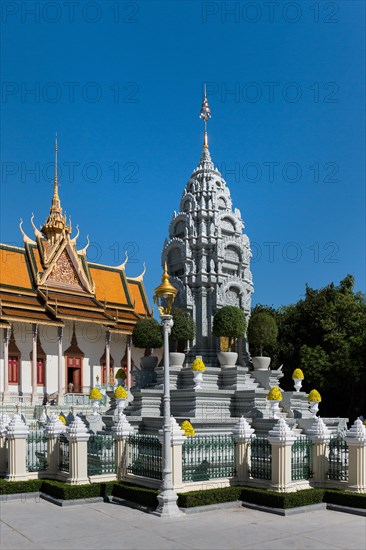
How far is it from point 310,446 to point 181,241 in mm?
→ 14408

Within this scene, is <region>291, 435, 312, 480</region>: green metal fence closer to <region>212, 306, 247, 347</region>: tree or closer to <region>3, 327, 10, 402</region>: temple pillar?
<region>212, 306, 247, 347</region>: tree

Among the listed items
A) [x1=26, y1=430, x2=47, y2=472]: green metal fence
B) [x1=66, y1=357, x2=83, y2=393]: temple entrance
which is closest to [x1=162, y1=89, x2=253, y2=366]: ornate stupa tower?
[x1=26, y1=430, x2=47, y2=472]: green metal fence

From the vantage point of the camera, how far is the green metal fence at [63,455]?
15210mm

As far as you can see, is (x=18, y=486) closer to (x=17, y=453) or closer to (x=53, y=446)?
(x=17, y=453)

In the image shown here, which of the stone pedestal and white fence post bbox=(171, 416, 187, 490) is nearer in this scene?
white fence post bbox=(171, 416, 187, 490)

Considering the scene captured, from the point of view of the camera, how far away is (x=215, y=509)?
41.2 feet

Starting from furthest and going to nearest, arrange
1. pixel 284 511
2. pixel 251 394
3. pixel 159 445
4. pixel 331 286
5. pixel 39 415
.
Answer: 1. pixel 331 286
2. pixel 39 415
3. pixel 251 394
4. pixel 159 445
5. pixel 284 511

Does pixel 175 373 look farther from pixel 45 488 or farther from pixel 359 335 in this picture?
pixel 359 335

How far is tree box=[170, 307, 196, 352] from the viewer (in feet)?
81.3

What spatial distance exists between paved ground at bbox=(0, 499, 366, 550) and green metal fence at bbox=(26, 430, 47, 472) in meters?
2.77

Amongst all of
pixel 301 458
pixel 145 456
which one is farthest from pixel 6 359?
pixel 301 458

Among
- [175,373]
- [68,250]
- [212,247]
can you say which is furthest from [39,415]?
[68,250]

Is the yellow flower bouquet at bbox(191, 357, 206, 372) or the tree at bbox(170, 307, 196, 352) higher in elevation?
the tree at bbox(170, 307, 196, 352)

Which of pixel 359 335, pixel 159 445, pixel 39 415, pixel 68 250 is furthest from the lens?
pixel 68 250
